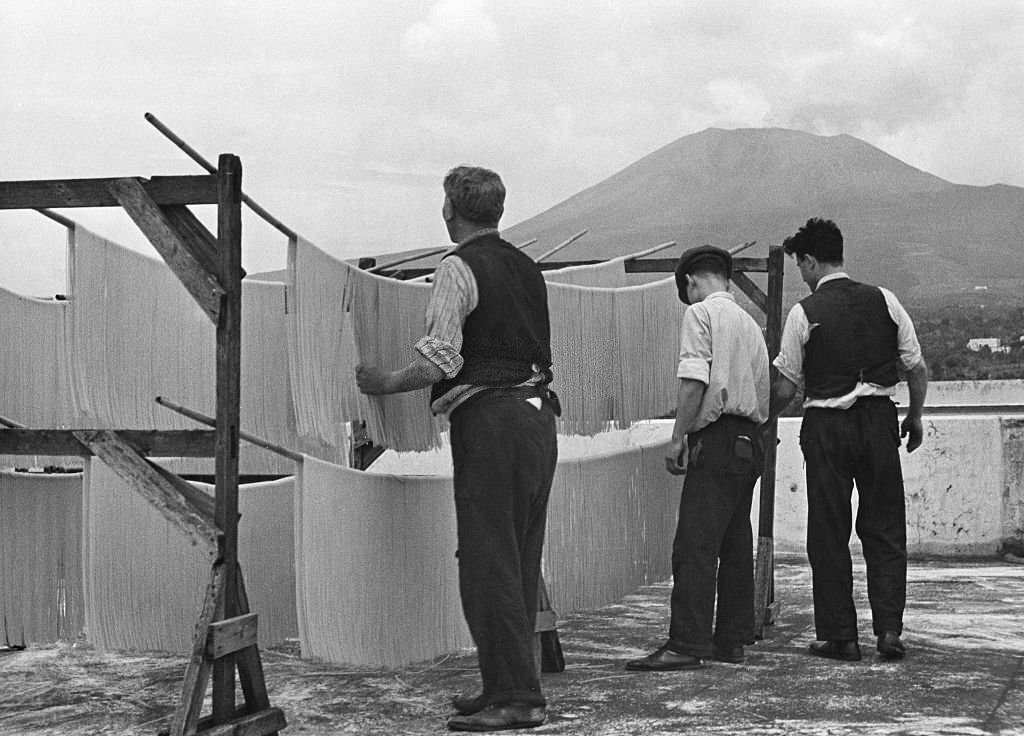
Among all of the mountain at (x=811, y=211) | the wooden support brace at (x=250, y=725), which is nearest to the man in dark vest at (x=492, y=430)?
the wooden support brace at (x=250, y=725)

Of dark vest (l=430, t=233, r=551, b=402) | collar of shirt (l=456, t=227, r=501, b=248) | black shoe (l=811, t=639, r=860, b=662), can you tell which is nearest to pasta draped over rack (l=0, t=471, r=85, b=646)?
dark vest (l=430, t=233, r=551, b=402)

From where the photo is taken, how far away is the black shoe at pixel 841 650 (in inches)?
216

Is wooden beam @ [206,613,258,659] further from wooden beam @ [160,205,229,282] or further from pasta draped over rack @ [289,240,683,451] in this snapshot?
wooden beam @ [160,205,229,282]

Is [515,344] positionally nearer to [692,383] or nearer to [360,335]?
[360,335]

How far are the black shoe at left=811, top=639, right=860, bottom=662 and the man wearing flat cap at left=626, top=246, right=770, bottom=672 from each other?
0.34 m

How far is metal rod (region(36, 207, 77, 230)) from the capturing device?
465 cm

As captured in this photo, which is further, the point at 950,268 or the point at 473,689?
the point at 950,268

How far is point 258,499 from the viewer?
5.44 meters

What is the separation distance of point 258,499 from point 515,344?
1429 mm

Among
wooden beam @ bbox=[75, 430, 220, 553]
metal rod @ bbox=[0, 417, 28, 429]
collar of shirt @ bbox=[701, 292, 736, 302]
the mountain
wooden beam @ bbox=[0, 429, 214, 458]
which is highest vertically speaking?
the mountain

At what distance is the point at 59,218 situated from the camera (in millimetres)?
4797

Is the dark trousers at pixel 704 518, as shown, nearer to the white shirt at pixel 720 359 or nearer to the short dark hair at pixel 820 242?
the white shirt at pixel 720 359

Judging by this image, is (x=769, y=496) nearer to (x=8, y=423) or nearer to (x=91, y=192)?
(x=8, y=423)

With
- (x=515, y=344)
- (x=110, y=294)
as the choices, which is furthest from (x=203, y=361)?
(x=515, y=344)
